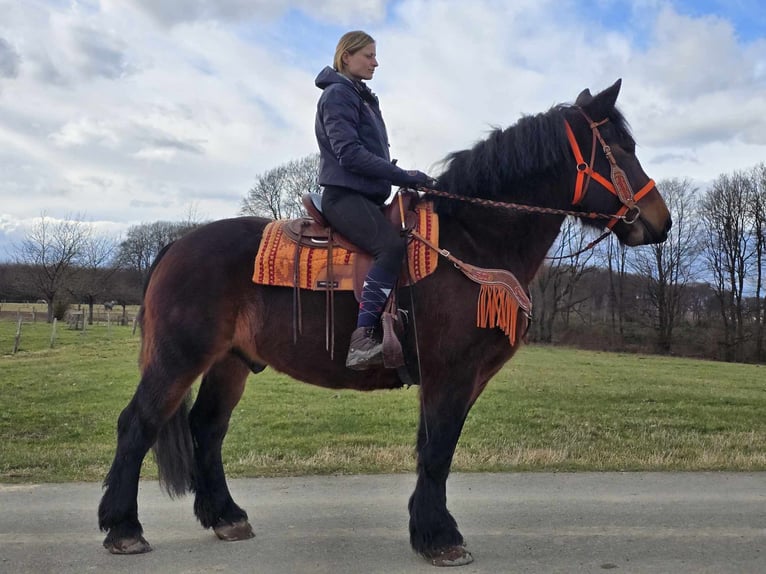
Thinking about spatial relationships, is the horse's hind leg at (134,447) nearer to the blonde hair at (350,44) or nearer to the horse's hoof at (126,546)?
the horse's hoof at (126,546)

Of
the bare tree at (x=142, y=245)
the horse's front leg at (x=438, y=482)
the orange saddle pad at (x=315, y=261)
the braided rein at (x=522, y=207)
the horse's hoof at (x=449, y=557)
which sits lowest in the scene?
the horse's hoof at (x=449, y=557)

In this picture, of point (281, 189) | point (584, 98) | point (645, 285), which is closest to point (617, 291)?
point (645, 285)

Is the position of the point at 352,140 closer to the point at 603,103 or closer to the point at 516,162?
the point at 516,162

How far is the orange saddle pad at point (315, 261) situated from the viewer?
4.06 m

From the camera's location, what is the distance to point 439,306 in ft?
13.0

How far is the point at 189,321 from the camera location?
4.21 metres

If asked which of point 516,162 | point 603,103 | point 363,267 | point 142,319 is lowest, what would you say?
point 142,319

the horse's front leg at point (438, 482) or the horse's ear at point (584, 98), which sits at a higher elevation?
the horse's ear at point (584, 98)

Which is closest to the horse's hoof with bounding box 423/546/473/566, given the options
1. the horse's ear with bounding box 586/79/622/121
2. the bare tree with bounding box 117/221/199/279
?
the horse's ear with bounding box 586/79/622/121

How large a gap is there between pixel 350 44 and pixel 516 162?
1377 mm

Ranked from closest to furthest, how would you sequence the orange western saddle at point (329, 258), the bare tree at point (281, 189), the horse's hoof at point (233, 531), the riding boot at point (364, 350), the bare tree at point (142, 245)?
1. the riding boot at point (364, 350)
2. the orange western saddle at point (329, 258)
3. the horse's hoof at point (233, 531)
4. the bare tree at point (281, 189)
5. the bare tree at point (142, 245)

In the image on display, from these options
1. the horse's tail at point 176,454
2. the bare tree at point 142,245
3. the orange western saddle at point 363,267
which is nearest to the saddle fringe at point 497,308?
the orange western saddle at point 363,267

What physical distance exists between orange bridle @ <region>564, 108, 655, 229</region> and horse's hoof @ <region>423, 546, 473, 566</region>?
7.70ft

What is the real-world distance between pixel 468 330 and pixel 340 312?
2.85 feet
